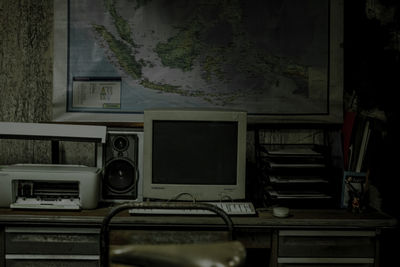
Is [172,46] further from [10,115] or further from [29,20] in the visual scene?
[10,115]

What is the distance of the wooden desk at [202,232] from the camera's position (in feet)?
6.68

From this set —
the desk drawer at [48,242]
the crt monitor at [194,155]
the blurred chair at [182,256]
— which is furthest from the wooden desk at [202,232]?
the blurred chair at [182,256]

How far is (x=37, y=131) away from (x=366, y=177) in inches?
68.7

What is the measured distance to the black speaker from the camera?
2338 mm

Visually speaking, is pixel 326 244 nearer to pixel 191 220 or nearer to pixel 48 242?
pixel 191 220

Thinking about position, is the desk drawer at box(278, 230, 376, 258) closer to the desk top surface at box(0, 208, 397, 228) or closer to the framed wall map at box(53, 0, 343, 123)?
the desk top surface at box(0, 208, 397, 228)

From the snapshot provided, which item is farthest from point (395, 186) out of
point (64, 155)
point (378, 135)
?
point (64, 155)

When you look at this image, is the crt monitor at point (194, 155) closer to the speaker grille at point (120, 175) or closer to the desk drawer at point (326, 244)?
→ the speaker grille at point (120, 175)

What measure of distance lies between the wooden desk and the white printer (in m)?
0.10

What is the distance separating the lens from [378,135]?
2.62 metres

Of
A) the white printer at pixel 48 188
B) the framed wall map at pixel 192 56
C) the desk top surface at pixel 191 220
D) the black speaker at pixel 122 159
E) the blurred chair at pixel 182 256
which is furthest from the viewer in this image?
the framed wall map at pixel 192 56

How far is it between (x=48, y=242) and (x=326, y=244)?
1.32 meters

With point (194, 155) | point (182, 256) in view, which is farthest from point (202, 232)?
point (182, 256)

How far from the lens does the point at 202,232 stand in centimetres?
203
